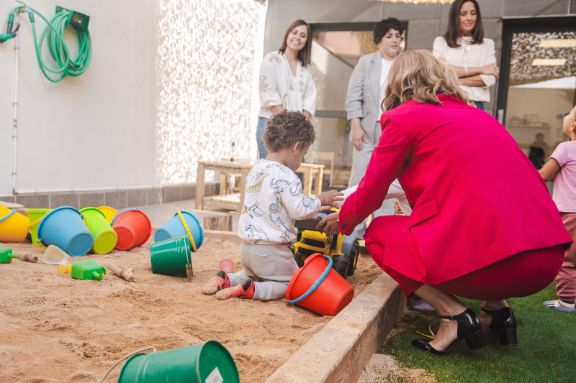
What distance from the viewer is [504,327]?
2.13 meters

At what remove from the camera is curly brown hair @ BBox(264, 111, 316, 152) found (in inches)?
102

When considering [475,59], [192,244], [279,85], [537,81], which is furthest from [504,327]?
[537,81]

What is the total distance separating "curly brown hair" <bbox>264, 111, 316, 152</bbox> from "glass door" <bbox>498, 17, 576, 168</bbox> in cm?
553

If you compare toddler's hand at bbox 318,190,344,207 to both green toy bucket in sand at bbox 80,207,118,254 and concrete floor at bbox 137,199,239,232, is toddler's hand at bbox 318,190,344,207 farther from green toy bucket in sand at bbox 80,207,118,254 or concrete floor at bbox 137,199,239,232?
concrete floor at bbox 137,199,239,232

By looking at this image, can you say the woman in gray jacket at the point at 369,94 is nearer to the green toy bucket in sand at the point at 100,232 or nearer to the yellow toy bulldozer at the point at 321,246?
the yellow toy bulldozer at the point at 321,246

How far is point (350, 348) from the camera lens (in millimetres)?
1586

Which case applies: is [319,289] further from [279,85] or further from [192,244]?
[279,85]

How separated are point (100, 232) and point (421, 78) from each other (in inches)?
85.1

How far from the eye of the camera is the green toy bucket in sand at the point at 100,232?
3.18 m

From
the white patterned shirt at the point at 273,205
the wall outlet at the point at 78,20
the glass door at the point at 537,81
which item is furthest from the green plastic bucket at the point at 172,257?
the glass door at the point at 537,81

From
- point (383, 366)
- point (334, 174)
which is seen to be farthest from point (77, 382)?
point (334, 174)

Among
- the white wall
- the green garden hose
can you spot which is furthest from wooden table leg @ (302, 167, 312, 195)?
the green garden hose

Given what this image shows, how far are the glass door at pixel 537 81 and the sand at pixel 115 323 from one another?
18.6ft

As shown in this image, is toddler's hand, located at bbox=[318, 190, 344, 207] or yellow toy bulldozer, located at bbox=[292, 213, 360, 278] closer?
toddler's hand, located at bbox=[318, 190, 344, 207]
